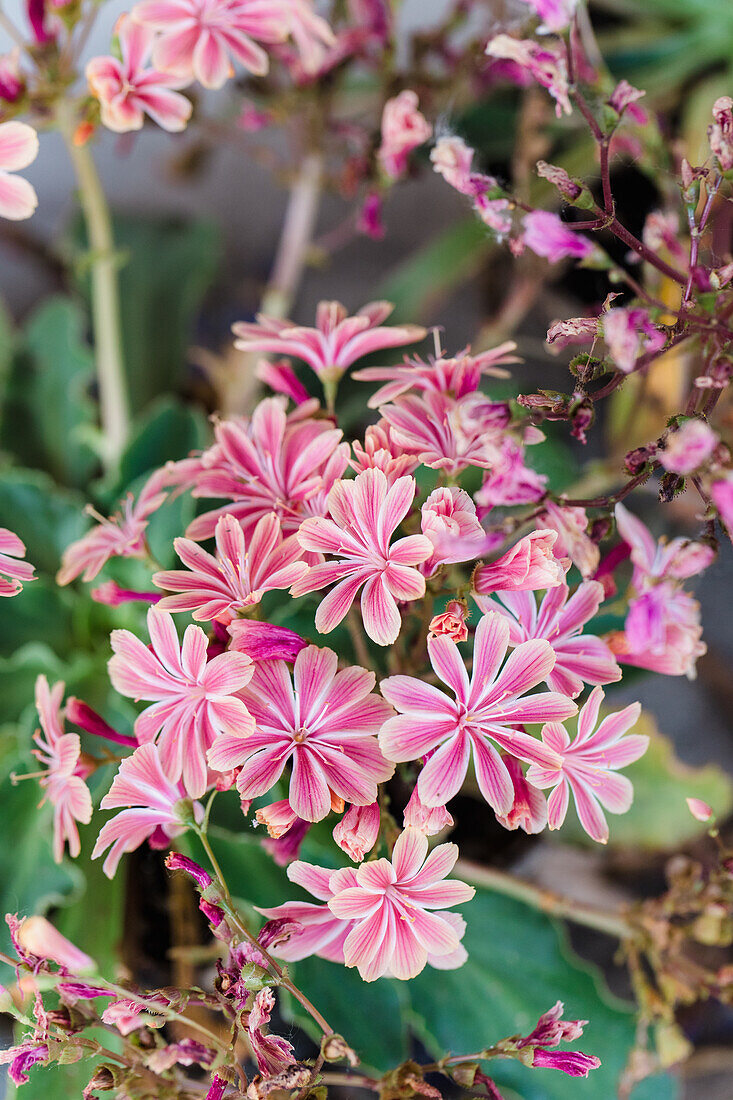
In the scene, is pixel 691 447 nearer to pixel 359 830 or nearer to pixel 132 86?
pixel 359 830

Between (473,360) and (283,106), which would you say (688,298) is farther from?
(283,106)

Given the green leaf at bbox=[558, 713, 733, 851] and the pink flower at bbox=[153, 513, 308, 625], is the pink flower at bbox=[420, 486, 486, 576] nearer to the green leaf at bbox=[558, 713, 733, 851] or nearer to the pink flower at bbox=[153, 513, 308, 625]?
the pink flower at bbox=[153, 513, 308, 625]

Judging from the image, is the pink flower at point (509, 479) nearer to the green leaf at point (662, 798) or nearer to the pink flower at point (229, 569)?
the pink flower at point (229, 569)


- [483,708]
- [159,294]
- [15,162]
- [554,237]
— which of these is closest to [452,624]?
[483,708]

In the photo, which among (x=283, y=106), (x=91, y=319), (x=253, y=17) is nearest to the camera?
(x=253, y=17)

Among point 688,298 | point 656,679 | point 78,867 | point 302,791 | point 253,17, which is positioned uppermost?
point 253,17

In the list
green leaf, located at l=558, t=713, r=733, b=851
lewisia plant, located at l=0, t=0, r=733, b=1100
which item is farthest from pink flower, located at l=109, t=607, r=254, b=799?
green leaf, located at l=558, t=713, r=733, b=851

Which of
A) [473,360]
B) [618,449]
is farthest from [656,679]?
[473,360]

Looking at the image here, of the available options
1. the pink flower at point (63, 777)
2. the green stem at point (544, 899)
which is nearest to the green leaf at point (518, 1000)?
the green stem at point (544, 899)
